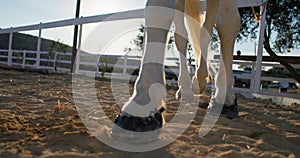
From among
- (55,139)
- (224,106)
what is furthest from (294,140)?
(55,139)

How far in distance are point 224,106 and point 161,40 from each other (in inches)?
28.3

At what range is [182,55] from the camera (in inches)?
96.4

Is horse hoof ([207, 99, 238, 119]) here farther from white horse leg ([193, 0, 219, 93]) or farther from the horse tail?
the horse tail

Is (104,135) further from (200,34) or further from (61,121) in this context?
(200,34)

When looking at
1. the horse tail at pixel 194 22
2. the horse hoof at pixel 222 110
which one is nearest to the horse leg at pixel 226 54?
the horse hoof at pixel 222 110

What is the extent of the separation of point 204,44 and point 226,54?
2.51 ft

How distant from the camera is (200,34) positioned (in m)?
2.48

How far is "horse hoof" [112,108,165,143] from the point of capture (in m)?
0.98

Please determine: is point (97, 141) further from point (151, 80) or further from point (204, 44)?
point (204, 44)

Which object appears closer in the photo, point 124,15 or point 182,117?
point 182,117

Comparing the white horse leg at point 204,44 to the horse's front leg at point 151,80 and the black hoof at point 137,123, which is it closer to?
the horse's front leg at point 151,80

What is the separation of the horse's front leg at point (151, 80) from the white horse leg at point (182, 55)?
3.28 feet

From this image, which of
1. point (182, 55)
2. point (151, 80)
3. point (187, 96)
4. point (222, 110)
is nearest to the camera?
point (151, 80)

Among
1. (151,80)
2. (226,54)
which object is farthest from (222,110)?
(151,80)
